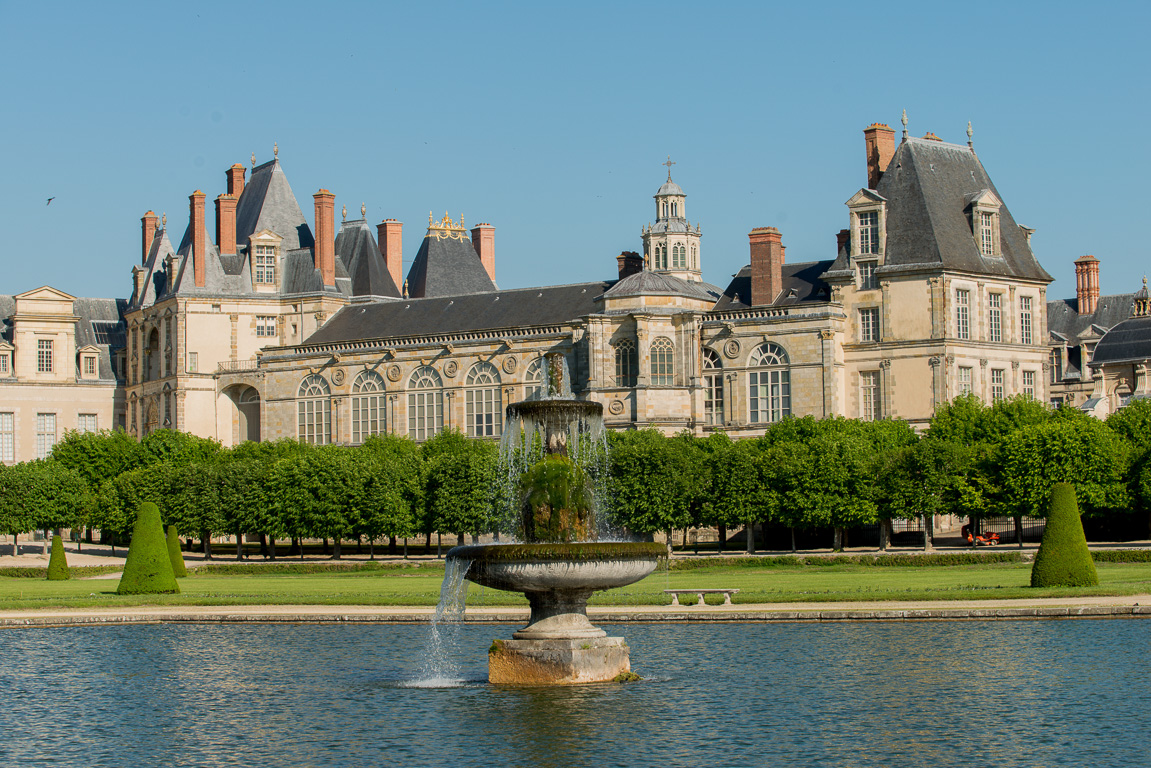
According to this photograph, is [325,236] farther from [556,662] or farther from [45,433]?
[556,662]

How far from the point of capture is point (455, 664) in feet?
85.0

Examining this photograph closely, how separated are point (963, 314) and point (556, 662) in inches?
1881

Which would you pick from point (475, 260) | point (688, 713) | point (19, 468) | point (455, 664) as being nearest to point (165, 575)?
point (455, 664)

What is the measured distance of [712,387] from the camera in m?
70.8

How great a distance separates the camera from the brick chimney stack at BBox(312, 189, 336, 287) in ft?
274

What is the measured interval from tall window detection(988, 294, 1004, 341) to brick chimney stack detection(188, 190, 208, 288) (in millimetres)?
38483

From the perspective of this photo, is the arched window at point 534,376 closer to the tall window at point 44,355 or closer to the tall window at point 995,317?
the tall window at point 995,317

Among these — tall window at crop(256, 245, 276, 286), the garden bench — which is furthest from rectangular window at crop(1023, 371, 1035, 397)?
the garden bench

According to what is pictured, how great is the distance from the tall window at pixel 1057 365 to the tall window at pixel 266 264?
135 ft

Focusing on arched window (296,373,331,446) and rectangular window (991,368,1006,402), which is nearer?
rectangular window (991,368,1006,402)

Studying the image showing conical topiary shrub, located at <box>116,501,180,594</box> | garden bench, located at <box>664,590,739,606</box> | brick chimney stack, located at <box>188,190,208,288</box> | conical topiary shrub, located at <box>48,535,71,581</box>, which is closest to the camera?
garden bench, located at <box>664,590,739,606</box>

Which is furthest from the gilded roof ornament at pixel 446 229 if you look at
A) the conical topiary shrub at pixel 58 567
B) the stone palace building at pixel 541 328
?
the conical topiary shrub at pixel 58 567

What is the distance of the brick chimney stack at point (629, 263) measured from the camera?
7606 cm

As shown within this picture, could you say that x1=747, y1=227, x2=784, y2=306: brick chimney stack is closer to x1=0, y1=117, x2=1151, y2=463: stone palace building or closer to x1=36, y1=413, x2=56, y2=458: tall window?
x1=0, y1=117, x2=1151, y2=463: stone palace building
